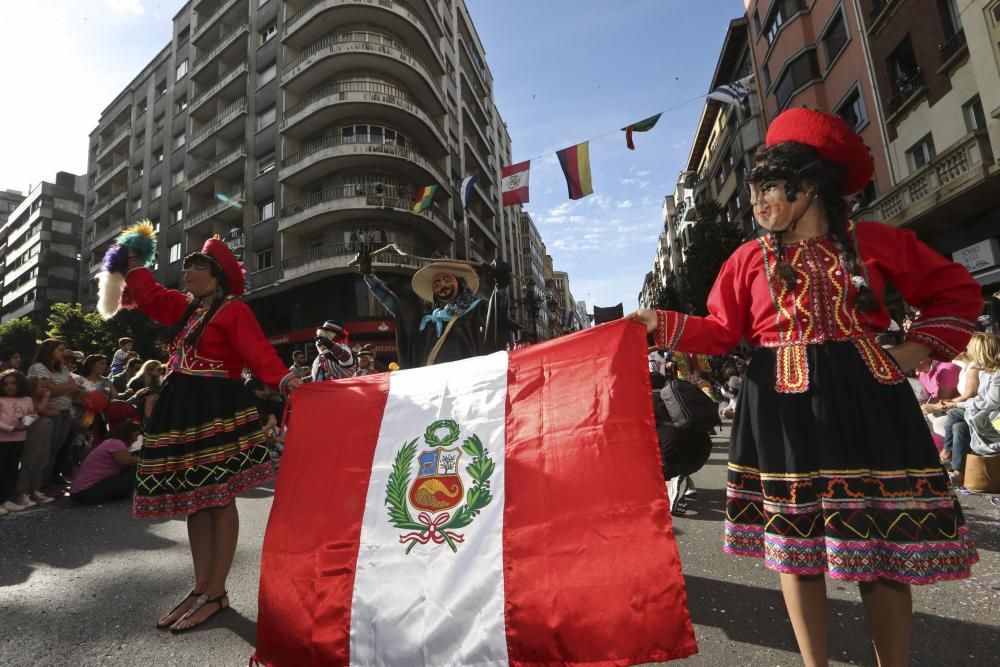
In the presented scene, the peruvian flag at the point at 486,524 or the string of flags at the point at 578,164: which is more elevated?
the string of flags at the point at 578,164

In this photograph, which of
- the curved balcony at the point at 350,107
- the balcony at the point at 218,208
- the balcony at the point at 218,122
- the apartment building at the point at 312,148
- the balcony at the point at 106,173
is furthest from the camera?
the balcony at the point at 106,173

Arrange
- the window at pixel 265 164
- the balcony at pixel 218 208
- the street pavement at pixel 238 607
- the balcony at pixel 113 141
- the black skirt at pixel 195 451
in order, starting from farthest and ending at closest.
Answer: the balcony at pixel 113 141, the balcony at pixel 218 208, the window at pixel 265 164, the black skirt at pixel 195 451, the street pavement at pixel 238 607

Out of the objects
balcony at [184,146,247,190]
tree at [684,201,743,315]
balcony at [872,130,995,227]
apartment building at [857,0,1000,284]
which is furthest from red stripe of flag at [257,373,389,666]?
balcony at [184,146,247,190]

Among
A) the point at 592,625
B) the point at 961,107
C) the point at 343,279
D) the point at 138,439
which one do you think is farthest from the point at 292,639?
the point at 343,279

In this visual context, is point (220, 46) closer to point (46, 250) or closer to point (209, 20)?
point (209, 20)

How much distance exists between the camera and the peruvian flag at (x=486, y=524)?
191cm

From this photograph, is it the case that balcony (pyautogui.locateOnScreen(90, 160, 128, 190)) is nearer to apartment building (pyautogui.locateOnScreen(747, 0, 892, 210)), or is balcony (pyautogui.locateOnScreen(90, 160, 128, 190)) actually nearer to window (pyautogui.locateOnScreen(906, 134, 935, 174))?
apartment building (pyautogui.locateOnScreen(747, 0, 892, 210))

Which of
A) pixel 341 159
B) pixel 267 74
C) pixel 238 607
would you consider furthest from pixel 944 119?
pixel 267 74

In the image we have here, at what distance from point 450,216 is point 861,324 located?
98.8ft

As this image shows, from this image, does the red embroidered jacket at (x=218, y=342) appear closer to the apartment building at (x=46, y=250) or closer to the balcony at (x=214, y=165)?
the balcony at (x=214, y=165)

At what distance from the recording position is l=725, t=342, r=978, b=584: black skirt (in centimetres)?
168

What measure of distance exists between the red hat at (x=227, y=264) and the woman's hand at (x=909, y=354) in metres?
3.45

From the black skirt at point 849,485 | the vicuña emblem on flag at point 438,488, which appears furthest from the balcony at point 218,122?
the black skirt at point 849,485

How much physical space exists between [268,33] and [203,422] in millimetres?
33218
